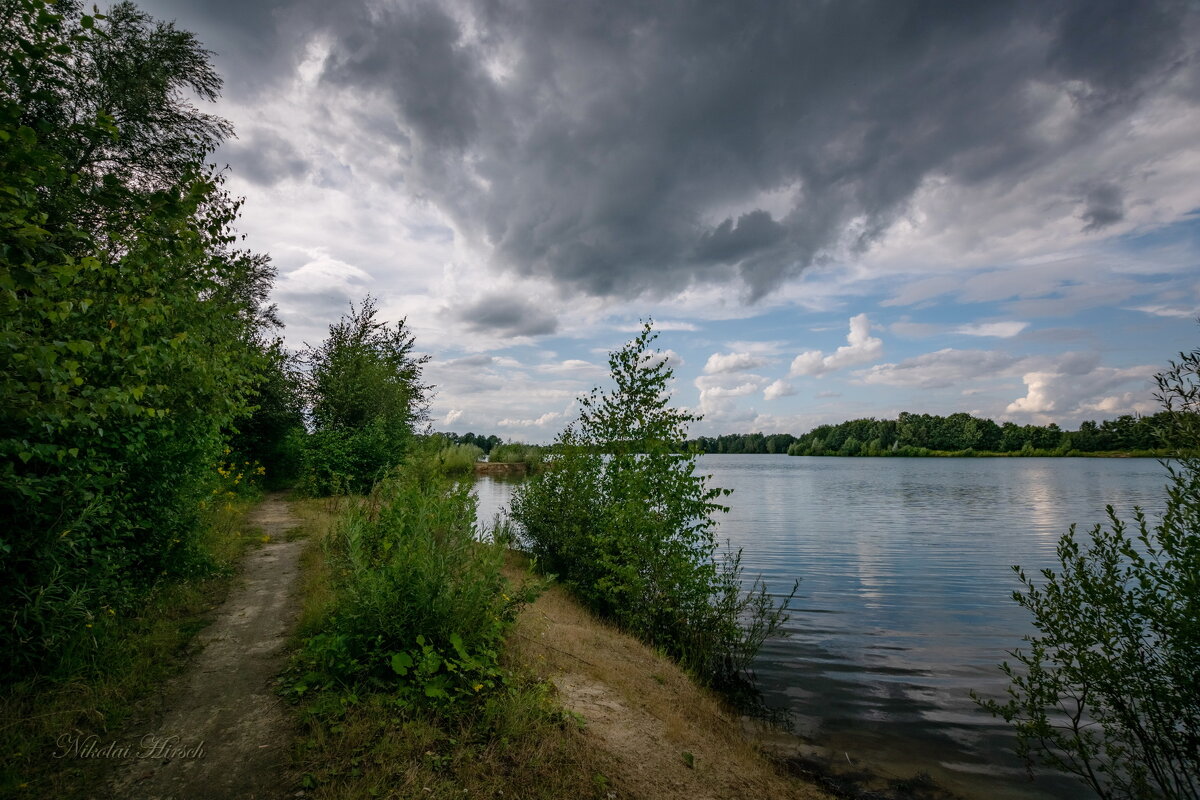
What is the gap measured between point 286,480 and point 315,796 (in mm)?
24193

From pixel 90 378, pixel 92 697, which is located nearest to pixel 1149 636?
pixel 92 697

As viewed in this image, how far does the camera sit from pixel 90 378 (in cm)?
518

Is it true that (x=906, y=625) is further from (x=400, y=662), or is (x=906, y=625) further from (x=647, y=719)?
(x=400, y=662)

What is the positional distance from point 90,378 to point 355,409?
17.1 m

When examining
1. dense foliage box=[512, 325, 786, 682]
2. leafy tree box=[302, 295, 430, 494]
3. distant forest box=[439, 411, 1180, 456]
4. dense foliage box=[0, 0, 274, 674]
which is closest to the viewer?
dense foliage box=[0, 0, 274, 674]

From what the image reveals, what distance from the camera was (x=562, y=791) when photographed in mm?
4160

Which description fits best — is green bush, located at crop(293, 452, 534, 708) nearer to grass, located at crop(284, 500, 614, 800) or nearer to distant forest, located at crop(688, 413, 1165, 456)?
grass, located at crop(284, 500, 614, 800)

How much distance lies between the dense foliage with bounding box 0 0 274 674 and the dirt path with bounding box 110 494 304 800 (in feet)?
3.43

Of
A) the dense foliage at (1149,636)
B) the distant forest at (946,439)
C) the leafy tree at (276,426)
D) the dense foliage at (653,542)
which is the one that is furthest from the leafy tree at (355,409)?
the distant forest at (946,439)

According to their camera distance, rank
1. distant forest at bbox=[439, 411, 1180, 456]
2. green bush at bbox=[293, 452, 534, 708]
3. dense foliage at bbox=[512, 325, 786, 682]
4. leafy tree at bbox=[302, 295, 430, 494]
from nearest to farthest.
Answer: green bush at bbox=[293, 452, 534, 708]
dense foliage at bbox=[512, 325, 786, 682]
leafy tree at bbox=[302, 295, 430, 494]
distant forest at bbox=[439, 411, 1180, 456]

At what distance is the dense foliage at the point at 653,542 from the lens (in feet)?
30.1

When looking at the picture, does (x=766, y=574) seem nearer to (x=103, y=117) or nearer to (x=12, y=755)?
(x=12, y=755)

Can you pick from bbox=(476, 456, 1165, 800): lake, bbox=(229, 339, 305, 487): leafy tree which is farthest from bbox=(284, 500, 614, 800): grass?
bbox=(229, 339, 305, 487): leafy tree

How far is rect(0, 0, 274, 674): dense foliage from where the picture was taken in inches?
142
